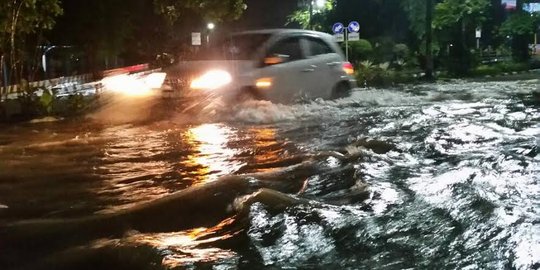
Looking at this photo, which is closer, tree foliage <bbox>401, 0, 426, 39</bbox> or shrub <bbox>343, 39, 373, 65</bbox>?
shrub <bbox>343, 39, 373, 65</bbox>

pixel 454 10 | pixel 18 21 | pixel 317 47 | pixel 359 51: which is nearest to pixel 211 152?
pixel 317 47

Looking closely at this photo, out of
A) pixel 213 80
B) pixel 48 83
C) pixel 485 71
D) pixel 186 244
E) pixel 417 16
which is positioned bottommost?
pixel 186 244

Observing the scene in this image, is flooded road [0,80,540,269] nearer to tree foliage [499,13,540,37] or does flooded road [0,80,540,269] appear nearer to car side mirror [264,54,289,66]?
car side mirror [264,54,289,66]

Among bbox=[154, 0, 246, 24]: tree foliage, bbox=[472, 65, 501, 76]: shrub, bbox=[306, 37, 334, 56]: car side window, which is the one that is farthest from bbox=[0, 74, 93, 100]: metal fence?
bbox=[472, 65, 501, 76]: shrub

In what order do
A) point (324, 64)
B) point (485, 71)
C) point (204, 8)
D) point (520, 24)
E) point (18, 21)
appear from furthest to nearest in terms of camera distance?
point (520, 24) < point (204, 8) < point (485, 71) < point (18, 21) < point (324, 64)

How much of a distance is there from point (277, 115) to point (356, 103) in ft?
9.22

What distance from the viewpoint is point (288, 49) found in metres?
13.1

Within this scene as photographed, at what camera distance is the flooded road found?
4879mm

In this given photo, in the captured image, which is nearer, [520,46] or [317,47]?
[317,47]

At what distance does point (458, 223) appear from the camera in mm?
5566

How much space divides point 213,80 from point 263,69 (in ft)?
2.90

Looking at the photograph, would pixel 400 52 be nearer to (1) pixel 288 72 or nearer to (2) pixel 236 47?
(1) pixel 288 72

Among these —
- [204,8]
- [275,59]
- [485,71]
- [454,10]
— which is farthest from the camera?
[454,10]

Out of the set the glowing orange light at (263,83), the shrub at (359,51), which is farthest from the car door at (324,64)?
the shrub at (359,51)
